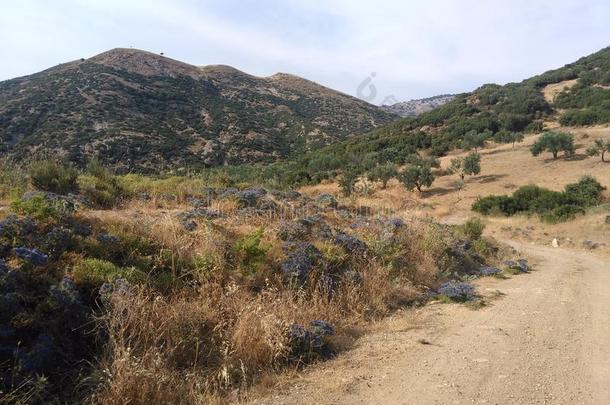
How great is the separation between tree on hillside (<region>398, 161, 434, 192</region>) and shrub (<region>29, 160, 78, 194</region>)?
92.3ft

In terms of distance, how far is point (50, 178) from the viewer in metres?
8.51

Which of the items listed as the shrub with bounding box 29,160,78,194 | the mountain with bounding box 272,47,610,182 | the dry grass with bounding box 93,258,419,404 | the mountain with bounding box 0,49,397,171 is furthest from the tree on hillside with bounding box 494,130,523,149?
the dry grass with bounding box 93,258,419,404

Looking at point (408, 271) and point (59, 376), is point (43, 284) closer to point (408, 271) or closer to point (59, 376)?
point (59, 376)

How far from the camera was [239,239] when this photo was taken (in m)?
6.67

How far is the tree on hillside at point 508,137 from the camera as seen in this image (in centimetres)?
4531

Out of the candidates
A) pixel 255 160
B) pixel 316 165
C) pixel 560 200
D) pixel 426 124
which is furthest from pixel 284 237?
pixel 426 124

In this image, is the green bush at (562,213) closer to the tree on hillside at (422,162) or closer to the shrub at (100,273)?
the tree on hillside at (422,162)

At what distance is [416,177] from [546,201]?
35.2ft

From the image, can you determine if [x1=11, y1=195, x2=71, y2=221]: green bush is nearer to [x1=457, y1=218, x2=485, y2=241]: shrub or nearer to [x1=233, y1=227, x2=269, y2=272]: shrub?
[x1=233, y1=227, x2=269, y2=272]: shrub

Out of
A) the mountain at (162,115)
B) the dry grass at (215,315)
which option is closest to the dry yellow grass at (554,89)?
the mountain at (162,115)

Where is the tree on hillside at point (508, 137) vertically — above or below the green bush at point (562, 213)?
above

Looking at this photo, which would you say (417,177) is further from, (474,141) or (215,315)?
(215,315)

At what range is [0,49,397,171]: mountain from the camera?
153 ft

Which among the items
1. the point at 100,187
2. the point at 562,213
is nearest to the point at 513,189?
the point at 562,213
